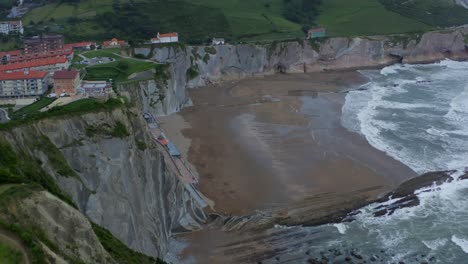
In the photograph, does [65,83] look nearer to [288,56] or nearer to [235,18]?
[288,56]

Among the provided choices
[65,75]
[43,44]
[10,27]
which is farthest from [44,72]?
[10,27]

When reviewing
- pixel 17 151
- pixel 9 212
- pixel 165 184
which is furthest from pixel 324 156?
pixel 9 212

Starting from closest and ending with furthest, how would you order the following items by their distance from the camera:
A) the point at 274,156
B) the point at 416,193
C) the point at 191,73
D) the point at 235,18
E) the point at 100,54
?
the point at 416,193 < the point at 274,156 < the point at 100,54 < the point at 191,73 < the point at 235,18

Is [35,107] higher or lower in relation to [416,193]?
higher

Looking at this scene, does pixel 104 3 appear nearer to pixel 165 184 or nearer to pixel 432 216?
pixel 165 184

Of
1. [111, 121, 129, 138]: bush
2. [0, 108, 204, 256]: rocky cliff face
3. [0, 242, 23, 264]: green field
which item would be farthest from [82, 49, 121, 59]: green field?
[0, 242, 23, 264]: green field
